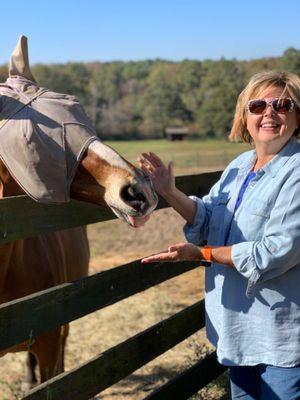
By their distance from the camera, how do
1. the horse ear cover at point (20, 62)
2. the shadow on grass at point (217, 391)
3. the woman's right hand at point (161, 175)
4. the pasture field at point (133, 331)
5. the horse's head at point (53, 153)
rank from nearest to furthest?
the horse's head at point (53, 153), the woman's right hand at point (161, 175), the horse ear cover at point (20, 62), the shadow on grass at point (217, 391), the pasture field at point (133, 331)

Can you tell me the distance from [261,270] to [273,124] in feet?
2.19

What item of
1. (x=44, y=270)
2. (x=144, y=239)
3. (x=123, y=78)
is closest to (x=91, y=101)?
(x=123, y=78)

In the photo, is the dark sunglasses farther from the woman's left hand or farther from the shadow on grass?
the shadow on grass

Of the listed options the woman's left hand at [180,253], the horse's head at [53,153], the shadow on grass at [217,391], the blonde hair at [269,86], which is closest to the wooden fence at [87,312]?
the horse's head at [53,153]

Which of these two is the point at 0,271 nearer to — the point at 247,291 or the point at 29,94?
the point at 29,94

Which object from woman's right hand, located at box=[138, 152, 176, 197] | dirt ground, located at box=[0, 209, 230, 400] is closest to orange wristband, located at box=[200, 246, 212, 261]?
woman's right hand, located at box=[138, 152, 176, 197]

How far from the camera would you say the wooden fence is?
2.16 meters

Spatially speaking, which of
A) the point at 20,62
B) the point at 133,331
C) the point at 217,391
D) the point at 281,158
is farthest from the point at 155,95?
the point at 281,158

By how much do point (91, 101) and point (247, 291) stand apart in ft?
325

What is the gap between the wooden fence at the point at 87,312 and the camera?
85.2 inches

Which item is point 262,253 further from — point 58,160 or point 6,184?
point 6,184

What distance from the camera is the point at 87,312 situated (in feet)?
8.26

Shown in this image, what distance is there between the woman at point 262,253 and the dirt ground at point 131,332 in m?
1.43

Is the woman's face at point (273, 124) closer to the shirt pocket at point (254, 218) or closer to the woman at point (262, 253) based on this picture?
the woman at point (262, 253)
